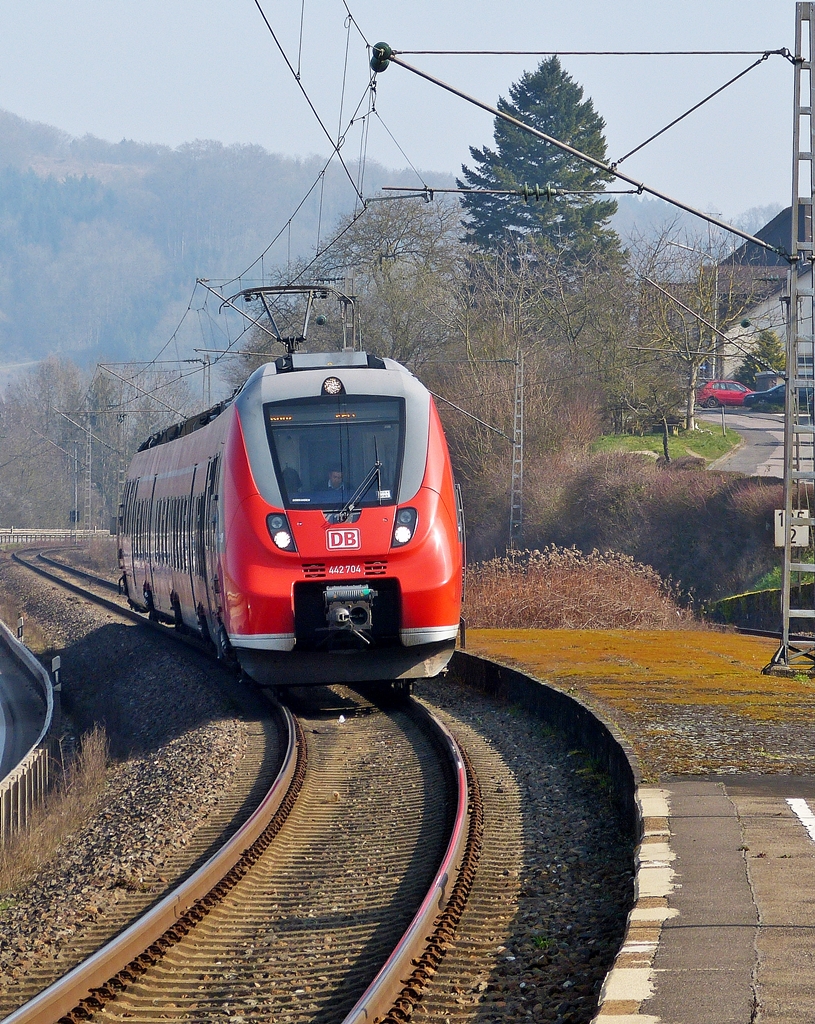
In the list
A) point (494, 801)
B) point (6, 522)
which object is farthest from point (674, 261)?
point (6, 522)

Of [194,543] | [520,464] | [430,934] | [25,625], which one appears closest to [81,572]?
[25,625]

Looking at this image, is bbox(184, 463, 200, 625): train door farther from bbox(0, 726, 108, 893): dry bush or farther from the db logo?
the db logo

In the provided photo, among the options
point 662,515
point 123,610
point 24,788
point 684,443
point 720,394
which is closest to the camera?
point 24,788

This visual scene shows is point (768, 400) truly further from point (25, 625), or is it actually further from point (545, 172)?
point (25, 625)

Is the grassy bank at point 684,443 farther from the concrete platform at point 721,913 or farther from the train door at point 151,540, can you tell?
the concrete platform at point 721,913

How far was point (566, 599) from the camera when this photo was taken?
84.0ft

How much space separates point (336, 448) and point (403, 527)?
1167mm

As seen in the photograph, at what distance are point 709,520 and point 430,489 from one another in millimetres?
26597

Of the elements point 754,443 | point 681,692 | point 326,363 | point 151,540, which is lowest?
point 681,692

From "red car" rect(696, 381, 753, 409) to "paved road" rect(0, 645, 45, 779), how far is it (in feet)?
112

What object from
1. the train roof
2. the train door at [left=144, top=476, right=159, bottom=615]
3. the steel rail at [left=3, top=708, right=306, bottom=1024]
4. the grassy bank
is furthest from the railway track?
the grassy bank

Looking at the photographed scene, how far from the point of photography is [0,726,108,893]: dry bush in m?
10.3

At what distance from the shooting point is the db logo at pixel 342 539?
12.7 meters

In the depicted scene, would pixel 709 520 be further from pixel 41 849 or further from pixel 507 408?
pixel 41 849
